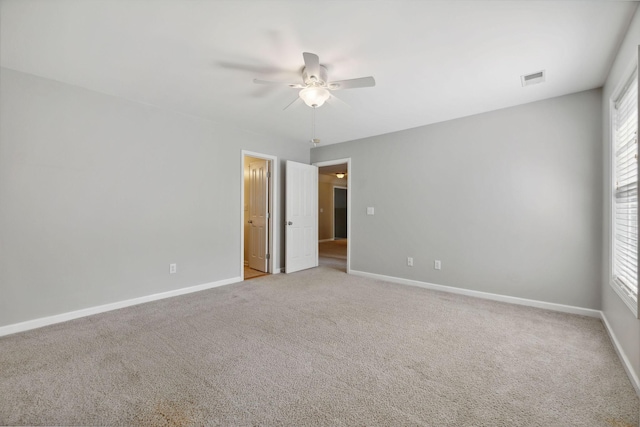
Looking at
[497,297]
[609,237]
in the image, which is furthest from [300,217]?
[609,237]

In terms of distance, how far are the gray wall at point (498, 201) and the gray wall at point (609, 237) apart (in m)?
0.21

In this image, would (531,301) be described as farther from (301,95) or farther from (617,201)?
(301,95)

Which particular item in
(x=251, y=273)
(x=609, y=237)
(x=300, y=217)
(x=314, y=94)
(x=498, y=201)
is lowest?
(x=251, y=273)

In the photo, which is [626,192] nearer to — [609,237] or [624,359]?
[609,237]

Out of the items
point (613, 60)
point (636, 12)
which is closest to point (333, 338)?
point (636, 12)

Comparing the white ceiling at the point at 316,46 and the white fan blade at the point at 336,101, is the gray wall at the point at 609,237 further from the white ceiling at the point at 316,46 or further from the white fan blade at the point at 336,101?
the white fan blade at the point at 336,101

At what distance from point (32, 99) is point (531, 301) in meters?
5.82

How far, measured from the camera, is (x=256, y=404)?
1.67 m

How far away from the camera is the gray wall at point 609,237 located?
6.05ft

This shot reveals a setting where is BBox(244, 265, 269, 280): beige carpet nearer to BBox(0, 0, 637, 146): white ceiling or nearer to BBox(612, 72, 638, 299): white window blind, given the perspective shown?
BBox(0, 0, 637, 146): white ceiling

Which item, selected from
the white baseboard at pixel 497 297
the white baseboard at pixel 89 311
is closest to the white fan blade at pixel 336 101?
the white baseboard at pixel 497 297

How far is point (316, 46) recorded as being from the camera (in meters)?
2.22

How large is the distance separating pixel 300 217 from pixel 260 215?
746mm

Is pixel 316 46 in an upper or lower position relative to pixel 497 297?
upper
